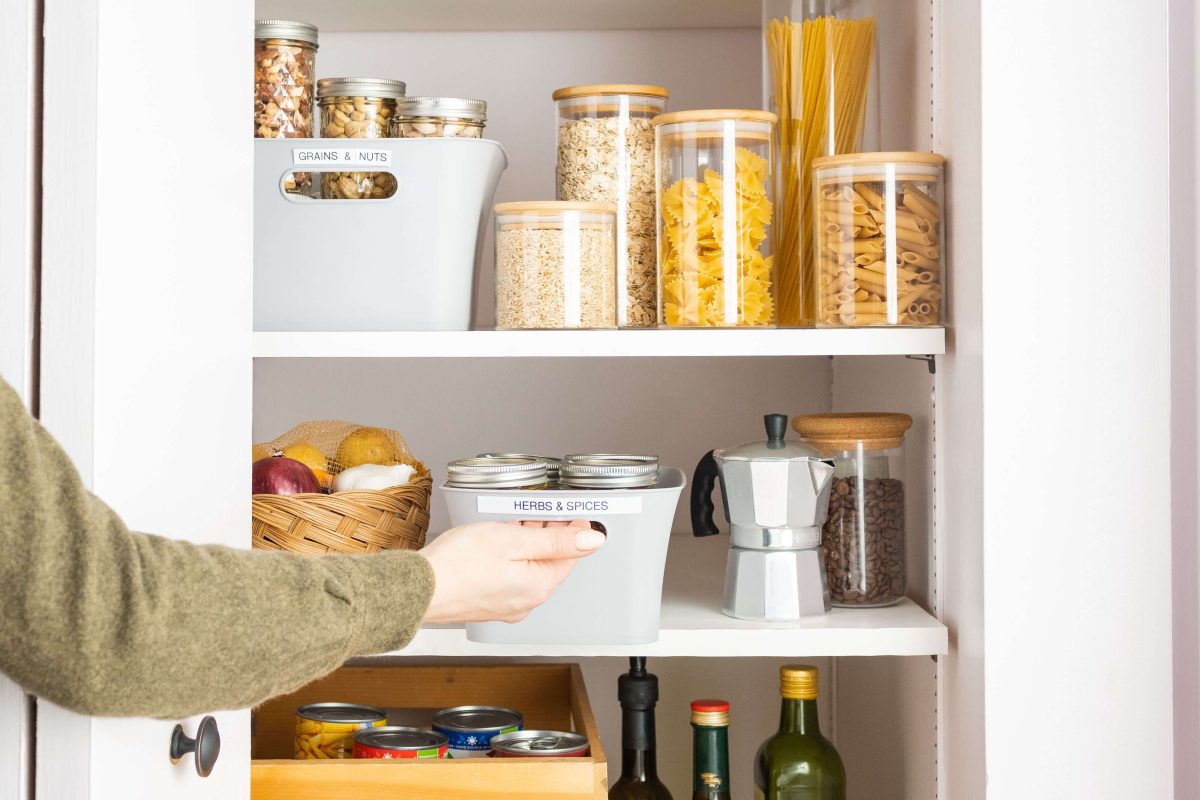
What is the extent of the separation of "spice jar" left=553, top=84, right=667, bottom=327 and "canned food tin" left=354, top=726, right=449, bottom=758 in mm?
442

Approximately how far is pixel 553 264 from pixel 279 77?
13.3 inches

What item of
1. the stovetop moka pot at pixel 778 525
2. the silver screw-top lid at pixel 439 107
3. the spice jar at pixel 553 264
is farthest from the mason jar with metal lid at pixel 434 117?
the stovetop moka pot at pixel 778 525

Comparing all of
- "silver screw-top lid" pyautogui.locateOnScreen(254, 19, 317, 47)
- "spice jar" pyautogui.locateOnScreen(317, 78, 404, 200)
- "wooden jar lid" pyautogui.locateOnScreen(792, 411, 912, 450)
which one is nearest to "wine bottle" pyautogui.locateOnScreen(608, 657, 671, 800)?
"wooden jar lid" pyautogui.locateOnScreen(792, 411, 912, 450)

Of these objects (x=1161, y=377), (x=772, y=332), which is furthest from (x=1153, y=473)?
(x=772, y=332)

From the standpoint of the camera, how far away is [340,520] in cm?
111

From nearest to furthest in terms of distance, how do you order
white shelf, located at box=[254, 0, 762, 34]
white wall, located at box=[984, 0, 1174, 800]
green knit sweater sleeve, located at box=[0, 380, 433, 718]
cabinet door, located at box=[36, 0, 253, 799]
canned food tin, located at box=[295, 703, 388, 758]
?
green knit sweater sleeve, located at box=[0, 380, 433, 718] < cabinet door, located at box=[36, 0, 253, 799] < white wall, located at box=[984, 0, 1174, 800] < canned food tin, located at box=[295, 703, 388, 758] < white shelf, located at box=[254, 0, 762, 34]

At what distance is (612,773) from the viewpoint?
5.11 ft

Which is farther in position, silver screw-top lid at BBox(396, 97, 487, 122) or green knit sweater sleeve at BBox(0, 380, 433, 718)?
silver screw-top lid at BBox(396, 97, 487, 122)

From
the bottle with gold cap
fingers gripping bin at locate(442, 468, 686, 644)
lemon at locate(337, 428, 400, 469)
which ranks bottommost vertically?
the bottle with gold cap

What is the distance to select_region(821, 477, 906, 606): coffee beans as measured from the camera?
1.17m

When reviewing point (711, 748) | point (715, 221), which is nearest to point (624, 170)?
point (715, 221)

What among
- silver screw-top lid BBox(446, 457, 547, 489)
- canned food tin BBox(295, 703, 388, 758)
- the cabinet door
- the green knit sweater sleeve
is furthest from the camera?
canned food tin BBox(295, 703, 388, 758)

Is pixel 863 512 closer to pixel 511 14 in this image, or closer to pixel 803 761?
pixel 803 761

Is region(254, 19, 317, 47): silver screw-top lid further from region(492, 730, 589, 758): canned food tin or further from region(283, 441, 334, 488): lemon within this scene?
region(492, 730, 589, 758): canned food tin
